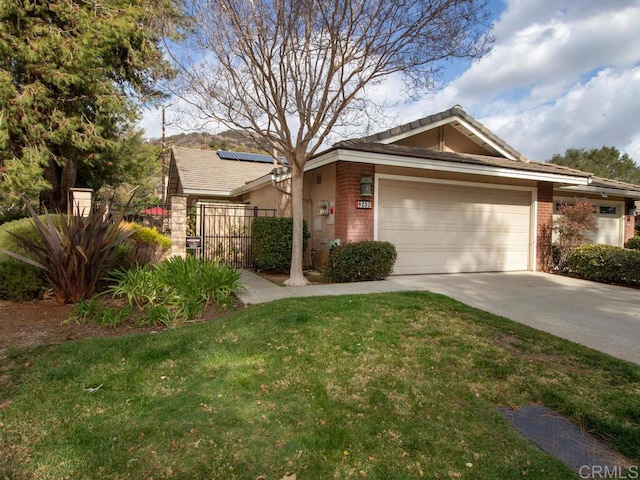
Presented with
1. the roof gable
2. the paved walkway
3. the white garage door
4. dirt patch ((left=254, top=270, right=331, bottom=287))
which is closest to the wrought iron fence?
dirt patch ((left=254, top=270, right=331, bottom=287))

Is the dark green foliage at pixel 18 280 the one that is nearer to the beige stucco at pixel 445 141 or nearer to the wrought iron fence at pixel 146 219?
the wrought iron fence at pixel 146 219

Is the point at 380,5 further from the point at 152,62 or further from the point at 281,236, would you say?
the point at 152,62

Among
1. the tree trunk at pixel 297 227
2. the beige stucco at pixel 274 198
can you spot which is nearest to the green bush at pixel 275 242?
the tree trunk at pixel 297 227

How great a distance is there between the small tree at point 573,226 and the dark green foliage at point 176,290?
31.4ft

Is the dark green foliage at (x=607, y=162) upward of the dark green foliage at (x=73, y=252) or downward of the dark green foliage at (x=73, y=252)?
upward

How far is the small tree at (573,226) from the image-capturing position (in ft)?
34.2

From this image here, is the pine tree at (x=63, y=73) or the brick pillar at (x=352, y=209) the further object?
the pine tree at (x=63, y=73)

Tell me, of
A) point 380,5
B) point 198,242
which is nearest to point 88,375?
point 198,242

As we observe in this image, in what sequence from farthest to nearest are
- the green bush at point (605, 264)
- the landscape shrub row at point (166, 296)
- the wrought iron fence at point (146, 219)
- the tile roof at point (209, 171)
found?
1. the tile roof at point (209, 171)
2. the wrought iron fence at point (146, 219)
3. the green bush at point (605, 264)
4. the landscape shrub row at point (166, 296)

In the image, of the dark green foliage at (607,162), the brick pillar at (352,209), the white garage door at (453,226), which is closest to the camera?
the brick pillar at (352,209)

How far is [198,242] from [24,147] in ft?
22.6

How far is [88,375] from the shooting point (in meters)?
3.35

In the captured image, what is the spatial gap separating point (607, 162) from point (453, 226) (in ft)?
115

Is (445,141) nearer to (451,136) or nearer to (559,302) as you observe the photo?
(451,136)
